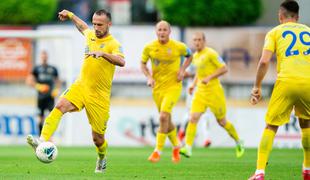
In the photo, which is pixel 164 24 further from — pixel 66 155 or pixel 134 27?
pixel 134 27

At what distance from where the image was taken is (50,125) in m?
13.8

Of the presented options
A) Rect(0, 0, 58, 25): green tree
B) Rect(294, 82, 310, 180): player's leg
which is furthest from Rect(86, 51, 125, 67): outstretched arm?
Rect(0, 0, 58, 25): green tree

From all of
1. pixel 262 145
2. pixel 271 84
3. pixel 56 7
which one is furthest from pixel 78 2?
pixel 262 145

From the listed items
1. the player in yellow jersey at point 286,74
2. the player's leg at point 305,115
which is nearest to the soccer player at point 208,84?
the player's leg at point 305,115

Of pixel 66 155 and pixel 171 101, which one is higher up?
pixel 171 101

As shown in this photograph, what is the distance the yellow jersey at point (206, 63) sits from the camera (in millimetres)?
20516

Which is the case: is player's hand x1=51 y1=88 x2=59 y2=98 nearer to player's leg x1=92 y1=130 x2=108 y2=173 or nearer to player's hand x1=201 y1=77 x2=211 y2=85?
player's hand x1=201 y1=77 x2=211 y2=85

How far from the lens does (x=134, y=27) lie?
31.7 meters

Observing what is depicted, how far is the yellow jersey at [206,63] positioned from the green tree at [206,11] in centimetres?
1097

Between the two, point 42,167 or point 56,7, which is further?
point 56,7

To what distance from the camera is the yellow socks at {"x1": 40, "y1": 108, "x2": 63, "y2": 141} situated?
13711 millimetres

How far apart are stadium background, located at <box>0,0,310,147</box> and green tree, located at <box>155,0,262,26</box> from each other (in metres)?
0.25

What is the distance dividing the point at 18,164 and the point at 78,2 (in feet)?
58.6

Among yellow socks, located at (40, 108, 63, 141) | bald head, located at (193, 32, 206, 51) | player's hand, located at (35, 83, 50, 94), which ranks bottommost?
player's hand, located at (35, 83, 50, 94)
